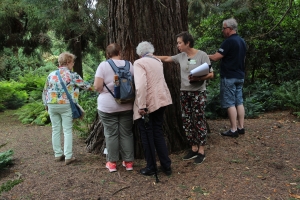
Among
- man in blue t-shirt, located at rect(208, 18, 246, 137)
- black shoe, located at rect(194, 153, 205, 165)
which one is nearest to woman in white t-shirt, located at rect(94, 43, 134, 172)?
black shoe, located at rect(194, 153, 205, 165)

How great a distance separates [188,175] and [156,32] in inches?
84.4

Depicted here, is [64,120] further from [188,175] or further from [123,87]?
Answer: [188,175]

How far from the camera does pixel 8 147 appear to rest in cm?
584

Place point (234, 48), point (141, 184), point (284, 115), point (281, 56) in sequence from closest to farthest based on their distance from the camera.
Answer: point (141, 184)
point (234, 48)
point (284, 115)
point (281, 56)

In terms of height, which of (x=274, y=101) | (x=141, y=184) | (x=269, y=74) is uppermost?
(x=269, y=74)

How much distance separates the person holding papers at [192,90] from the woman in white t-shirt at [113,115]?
29.8 inches

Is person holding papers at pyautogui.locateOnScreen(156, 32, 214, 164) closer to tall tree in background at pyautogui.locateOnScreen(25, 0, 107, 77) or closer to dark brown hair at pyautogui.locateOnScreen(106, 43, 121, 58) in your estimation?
dark brown hair at pyautogui.locateOnScreen(106, 43, 121, 58)

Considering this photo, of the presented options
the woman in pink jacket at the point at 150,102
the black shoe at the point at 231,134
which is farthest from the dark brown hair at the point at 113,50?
the black shoe at the point at 231,134

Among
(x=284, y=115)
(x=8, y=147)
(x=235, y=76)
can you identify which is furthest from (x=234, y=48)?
(x=8, y=147)

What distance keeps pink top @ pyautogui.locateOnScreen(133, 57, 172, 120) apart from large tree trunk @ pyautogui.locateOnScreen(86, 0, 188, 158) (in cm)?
70

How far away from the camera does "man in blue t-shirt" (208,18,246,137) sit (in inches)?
196

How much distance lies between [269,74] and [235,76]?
Answer: 5861 millimetres

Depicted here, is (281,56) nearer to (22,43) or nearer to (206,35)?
(206,35)

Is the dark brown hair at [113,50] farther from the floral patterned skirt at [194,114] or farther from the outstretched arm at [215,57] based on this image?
the outstretched arm at [215,57]
